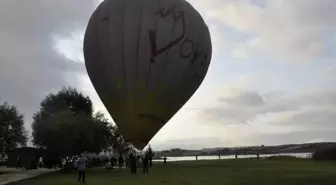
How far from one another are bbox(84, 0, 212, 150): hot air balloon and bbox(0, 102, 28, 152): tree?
3644cm

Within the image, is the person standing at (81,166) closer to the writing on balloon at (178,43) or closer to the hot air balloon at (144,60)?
the hot air balloon at (144,60)

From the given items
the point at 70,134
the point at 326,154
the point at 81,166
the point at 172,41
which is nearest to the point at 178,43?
the point at 172,41

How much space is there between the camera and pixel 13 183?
124 feet

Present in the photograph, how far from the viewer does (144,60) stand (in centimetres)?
2433

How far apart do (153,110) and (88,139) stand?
33978 mm

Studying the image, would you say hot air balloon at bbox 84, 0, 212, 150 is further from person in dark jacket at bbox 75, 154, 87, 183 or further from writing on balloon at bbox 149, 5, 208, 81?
person in dark jacket at bbox 75, 154, 87, 183

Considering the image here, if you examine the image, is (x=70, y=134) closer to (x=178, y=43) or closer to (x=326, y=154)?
(x=178, y=43)

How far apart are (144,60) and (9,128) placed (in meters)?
41.7

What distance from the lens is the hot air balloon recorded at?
24359 mm

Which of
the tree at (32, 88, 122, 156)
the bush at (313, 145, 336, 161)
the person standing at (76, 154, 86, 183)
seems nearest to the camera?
the person standing at (76, 154, 86, 183)

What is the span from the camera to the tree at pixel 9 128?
59.2 metres

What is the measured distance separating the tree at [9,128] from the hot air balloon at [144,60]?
120ft

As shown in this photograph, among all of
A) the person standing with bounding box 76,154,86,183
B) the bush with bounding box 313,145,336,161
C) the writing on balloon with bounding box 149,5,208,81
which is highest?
the writing on balloon with bounding box 149,5,208,81

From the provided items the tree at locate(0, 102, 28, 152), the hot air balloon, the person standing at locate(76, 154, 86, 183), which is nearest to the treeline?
the tree at locate(0, 102, 28, 152)
